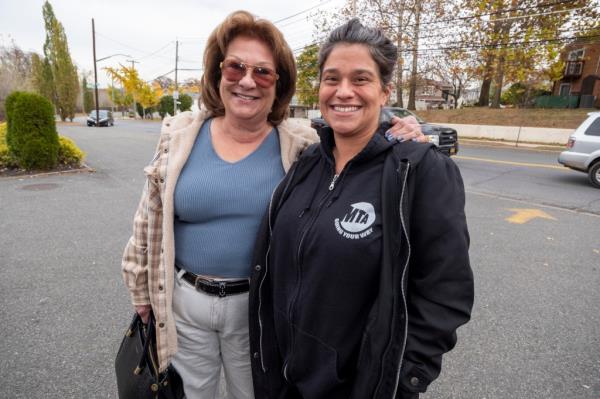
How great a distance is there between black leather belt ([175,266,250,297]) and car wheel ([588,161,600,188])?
1003 cm

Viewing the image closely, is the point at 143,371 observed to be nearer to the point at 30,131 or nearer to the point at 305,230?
the point at 305,230

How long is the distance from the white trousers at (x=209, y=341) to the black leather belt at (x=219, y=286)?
0.02 m

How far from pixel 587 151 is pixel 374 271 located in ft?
33.3

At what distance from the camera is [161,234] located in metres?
1.74

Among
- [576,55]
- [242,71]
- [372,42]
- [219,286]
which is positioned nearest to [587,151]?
[372,42]

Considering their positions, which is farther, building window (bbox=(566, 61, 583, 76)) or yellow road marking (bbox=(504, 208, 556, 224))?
building window (bbox=(566, 61, 583, 76))

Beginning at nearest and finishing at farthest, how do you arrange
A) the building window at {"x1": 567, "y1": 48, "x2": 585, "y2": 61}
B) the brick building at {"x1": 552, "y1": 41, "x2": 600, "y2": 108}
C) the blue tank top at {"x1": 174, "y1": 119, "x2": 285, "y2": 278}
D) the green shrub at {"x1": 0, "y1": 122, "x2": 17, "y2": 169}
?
the blue tank top at {"x1": 174, "y1": 119, "x2": 285, "y2": 278} < the green shrub at {"x1": 0, "y1": 122, "x2": 17, "y2": 169} < the brick building at {"x1": 552, "y1": 41, "x2": 600, "y2": 108} < the building window at {"x1": 567, "y1": 48, "x2": 585, "y2": 61}

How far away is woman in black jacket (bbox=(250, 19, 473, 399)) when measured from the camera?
1.25 metres

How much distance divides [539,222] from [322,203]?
5.82m

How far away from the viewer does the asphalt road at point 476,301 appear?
2.46 m

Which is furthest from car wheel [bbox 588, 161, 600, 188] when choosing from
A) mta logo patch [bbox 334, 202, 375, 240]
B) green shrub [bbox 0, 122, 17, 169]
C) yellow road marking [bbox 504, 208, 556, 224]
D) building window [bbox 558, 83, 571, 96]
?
building window [bbox 558, 83, 571, 96]

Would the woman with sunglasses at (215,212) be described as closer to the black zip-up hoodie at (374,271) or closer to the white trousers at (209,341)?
the white trousers at (209,341)

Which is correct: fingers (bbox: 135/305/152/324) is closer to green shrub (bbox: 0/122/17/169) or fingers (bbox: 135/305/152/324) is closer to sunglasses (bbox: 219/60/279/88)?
sunglasses (bbox: 219/60/279/88)

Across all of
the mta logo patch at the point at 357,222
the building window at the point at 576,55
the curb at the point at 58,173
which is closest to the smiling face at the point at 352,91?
the mta logo patch at the point at 357,222
